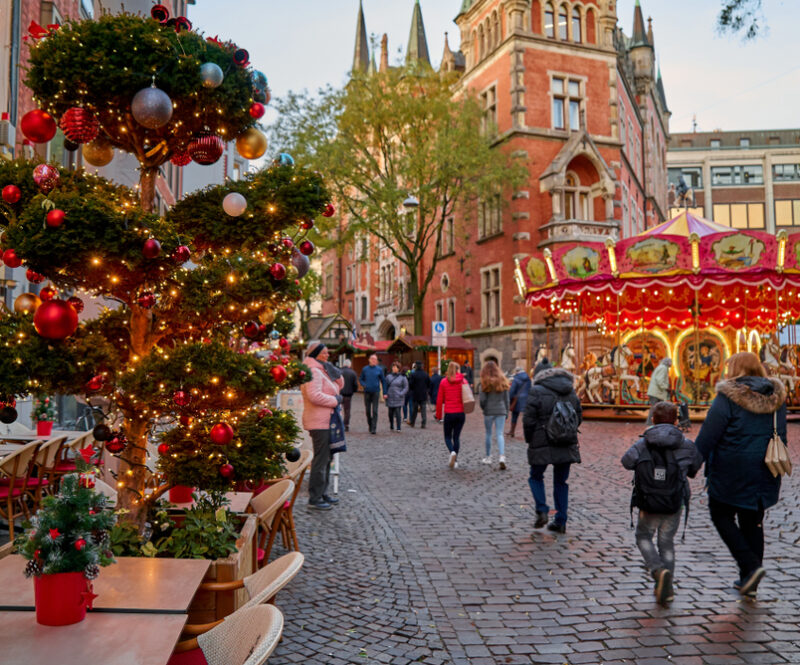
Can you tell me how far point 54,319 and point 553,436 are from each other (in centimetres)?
495

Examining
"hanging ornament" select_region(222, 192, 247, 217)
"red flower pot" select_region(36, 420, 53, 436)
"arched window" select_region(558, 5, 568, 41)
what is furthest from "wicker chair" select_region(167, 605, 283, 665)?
"arched window" select_region(558, 5, 568, 41)

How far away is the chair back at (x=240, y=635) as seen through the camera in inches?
96.7

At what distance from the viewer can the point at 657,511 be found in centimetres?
531

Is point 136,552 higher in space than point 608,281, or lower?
lower

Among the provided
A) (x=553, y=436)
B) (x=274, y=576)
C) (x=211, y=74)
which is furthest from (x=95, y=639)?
(x=553, y=436)

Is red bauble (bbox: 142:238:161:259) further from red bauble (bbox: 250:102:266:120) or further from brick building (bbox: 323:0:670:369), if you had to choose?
brick building (bbox: 323:0:670:369)

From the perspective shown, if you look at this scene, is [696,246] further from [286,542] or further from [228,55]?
[228,55]

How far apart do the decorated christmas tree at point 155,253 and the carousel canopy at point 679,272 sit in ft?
54.0

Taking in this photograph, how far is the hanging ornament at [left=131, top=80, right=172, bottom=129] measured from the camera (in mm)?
3834

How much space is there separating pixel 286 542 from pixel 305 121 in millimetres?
24333

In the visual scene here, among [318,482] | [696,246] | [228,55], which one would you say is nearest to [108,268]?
[228,55]

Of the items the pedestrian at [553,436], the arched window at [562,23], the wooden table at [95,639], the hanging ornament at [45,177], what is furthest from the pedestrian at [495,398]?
the arched window at [562,23]

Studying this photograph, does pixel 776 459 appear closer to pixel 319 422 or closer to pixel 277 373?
pixel 277 373

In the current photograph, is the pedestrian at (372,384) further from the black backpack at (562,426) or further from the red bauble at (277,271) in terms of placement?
the red bauble at (277,271)
